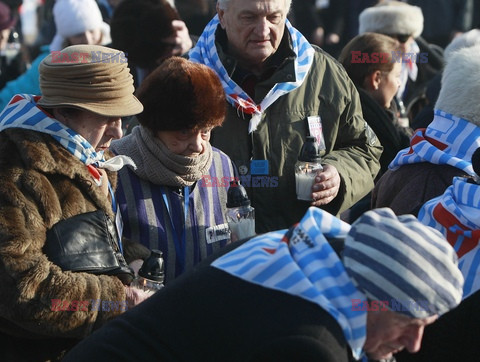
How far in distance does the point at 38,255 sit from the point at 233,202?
933mm

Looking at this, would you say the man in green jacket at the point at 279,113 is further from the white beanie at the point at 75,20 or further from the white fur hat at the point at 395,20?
the white fur hat at the point at 395,20

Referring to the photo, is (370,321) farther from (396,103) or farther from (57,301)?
(396,103)

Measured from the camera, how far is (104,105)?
3383 mm

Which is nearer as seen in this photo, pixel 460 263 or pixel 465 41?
pixel 460 263

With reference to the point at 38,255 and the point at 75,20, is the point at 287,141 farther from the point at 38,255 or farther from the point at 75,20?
the point at 75,20

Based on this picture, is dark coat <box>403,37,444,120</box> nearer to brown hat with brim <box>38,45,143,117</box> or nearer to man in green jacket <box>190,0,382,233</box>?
man in green jacket <box>190,0,382,233</box>

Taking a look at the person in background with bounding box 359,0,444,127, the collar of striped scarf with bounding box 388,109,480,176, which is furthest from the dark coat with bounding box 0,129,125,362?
the person in background with bounding box 359,0,444,127

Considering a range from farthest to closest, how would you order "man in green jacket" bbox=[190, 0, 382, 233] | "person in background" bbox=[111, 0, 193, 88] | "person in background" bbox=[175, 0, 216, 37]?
"person in background" bbox=[175, 0, 216, 37], "person in background" bbox=[111, 0, 193, 88], "man in green jacket" bbox=[190, 0, 382, 233]

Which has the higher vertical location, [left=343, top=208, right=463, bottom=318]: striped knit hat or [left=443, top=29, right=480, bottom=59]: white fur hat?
[left=343, top=208, right=463, bottom=318]: striped knit hat

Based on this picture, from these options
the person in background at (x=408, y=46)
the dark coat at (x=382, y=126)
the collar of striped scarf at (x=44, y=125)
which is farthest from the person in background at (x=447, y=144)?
the person in background at (x=408, y=46)

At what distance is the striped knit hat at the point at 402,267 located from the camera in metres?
2.27

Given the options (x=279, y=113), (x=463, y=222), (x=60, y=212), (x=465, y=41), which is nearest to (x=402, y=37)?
(x=465, y=41)

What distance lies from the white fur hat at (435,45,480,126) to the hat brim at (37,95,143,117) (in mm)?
1230

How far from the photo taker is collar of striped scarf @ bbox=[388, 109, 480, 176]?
11.6 ft
